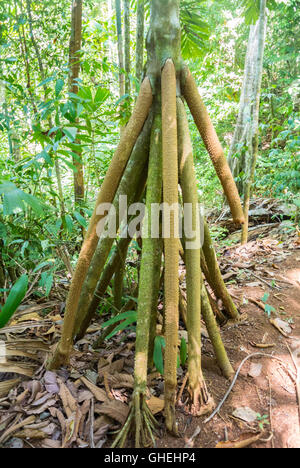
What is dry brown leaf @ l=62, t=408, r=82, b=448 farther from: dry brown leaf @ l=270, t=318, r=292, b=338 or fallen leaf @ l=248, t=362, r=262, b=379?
dry brown leaf @ l=270, t=318, r=292, b=338

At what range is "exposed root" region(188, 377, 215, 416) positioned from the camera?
1.59 m

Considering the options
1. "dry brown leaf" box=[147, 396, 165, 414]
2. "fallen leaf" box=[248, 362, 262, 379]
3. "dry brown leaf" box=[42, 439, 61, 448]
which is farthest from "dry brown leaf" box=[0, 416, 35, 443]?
"fallen leaf" box=[248, 362, 262, 379]

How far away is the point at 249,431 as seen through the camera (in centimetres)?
148

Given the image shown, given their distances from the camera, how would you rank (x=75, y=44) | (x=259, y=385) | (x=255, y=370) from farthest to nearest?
(x=75, y=44), (x=255, y=370), (x=259, y=385)

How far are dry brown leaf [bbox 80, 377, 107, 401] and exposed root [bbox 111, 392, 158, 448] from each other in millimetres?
277

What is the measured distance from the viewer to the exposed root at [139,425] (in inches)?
55.4

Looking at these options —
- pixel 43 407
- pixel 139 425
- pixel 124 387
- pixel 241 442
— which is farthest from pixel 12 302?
pixel 241 442

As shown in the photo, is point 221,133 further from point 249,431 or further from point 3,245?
point 249,431

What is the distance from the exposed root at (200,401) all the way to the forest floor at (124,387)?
0.03 metres

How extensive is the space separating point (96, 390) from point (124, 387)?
0.16 metres

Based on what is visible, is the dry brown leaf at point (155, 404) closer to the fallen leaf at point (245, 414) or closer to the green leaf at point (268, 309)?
the fallen leaf at point (245, 414)

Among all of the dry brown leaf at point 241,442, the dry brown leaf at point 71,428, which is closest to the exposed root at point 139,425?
the dry brown leaf at point 71,428

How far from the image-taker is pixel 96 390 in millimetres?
1762

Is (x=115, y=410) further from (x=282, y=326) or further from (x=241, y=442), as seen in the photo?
(x=282, y=326)
